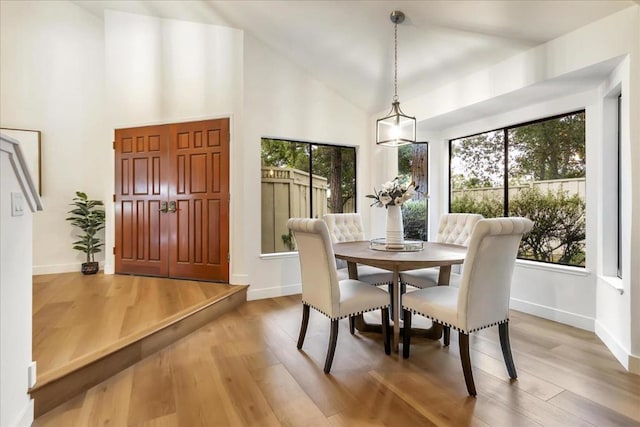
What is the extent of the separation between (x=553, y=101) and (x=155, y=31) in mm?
4627

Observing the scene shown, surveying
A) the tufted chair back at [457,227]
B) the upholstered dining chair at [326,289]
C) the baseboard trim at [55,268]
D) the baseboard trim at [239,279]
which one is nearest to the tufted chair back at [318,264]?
the upholstered dining chair at [326,289]

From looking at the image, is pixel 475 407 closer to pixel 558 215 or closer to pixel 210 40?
pixel 558 215

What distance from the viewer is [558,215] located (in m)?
3.30

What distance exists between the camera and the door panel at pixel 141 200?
4094 mm

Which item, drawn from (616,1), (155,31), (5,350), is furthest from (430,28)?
(5,350)

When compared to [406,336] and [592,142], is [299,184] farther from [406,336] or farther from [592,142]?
[592,142]

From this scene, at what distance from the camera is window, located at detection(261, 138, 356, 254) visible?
13.6 feet

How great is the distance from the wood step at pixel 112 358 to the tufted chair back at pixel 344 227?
54.4 inches

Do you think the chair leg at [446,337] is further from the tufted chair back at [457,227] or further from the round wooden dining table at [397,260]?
the tufted chair back at [457,227]

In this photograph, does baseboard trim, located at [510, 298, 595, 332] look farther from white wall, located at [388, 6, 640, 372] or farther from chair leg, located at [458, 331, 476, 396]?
chair leg, located at [458, 331, 476, 396]

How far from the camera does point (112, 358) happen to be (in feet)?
6.97

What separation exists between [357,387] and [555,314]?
2.32 m

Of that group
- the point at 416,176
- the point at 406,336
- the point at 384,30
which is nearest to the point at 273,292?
the point at 406,336

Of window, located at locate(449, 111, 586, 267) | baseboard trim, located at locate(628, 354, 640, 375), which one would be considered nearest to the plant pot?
window, located at locate(449, 111, 586, 267)
